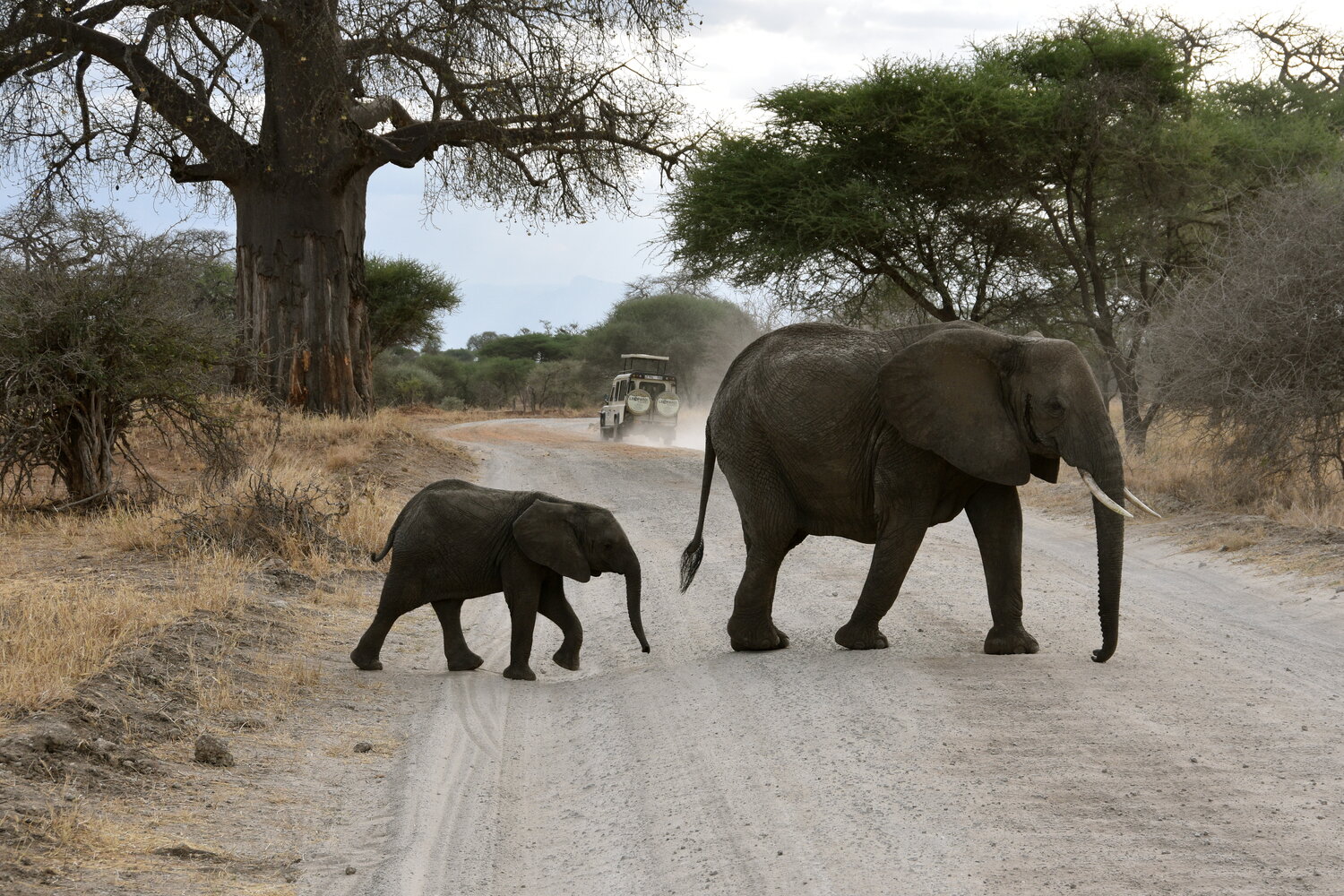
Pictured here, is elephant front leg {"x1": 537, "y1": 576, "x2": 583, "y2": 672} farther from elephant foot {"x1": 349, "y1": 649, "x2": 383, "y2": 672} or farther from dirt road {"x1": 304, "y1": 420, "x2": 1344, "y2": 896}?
elephant foot {"x1": 349, "y1": 649, "x2": 383, "y2": 672}

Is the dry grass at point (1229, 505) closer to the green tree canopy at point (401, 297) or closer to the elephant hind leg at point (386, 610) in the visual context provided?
the elephant hind leg at point (386, 610)

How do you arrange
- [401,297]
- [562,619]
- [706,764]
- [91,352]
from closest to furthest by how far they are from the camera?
[706,764] → [562,619] → [91,352] → [401,297]

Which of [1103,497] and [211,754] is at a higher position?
[1103,497]

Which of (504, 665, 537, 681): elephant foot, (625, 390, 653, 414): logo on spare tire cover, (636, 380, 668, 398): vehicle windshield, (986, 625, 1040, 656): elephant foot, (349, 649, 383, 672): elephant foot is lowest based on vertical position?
(504, 665, 537, 681): elephant foot

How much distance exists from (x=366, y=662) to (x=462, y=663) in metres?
0.55

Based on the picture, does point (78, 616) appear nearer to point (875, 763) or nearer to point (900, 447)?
point (875, 763)

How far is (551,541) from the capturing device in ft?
22.6

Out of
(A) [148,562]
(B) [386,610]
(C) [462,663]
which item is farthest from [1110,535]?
(A) [148,562]

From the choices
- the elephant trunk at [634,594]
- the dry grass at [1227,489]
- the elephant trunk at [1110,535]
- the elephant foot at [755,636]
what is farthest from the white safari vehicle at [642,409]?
the elephant trunk at [1110,535]

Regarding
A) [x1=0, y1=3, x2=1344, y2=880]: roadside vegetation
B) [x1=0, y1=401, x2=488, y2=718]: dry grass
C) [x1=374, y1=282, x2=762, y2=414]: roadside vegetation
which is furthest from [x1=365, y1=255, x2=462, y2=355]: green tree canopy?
[x1=0, y1=401, x2=488, y2=718]: dry grass

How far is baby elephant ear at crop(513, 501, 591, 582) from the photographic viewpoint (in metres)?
6.89

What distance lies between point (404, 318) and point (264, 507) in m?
35.1

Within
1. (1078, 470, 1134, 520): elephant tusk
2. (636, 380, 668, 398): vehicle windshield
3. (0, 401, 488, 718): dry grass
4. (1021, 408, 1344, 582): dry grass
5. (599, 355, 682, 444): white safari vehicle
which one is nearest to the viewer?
(0, 401, 488, 718): dry grass

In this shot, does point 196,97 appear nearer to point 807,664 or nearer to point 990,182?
point 990,182
